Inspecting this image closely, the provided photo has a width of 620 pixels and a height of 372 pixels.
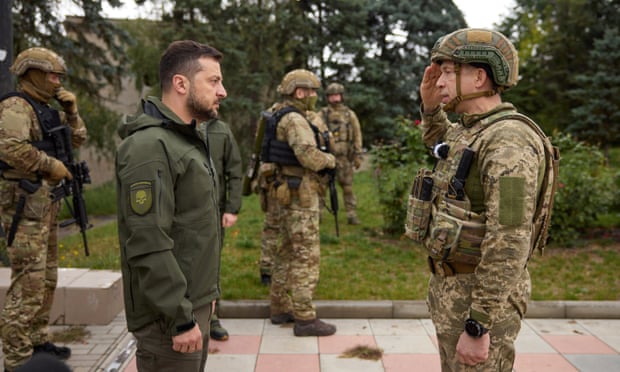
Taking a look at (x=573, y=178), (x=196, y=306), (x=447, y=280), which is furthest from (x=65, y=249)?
(x=573, y=178)

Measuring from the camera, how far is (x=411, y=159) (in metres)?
9.04

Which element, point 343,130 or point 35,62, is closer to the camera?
point 35,62

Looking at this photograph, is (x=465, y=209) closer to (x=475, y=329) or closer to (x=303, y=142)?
(x=475, y=329)

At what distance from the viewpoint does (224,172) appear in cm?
509

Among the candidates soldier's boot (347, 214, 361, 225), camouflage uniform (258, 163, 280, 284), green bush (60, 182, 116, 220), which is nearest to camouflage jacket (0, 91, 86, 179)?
camouflage uniform (258, 163, 280, 284)

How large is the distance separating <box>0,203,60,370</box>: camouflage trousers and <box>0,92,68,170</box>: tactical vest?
508mm

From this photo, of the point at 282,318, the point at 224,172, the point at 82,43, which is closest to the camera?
the point at 224,172

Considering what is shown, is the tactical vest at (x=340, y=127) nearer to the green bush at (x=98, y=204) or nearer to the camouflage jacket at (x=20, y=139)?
the camouflage jacket at (x=20, y=139)

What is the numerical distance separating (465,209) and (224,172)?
9.69ft

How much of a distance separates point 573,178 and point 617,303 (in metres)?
3.08

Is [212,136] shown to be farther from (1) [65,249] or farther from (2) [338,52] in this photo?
(2) [338,52]

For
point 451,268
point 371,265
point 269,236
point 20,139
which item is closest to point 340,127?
point 371,265

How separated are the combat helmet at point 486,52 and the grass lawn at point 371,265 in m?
3.81

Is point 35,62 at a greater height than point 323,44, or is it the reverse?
point 323,44
